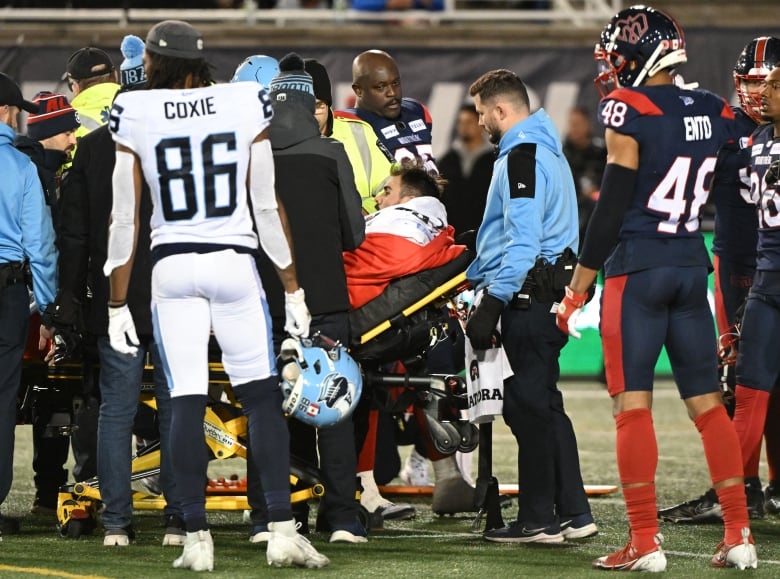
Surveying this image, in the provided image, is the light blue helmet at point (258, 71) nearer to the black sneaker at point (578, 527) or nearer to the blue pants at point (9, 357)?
the blue pants at point (9, 357)

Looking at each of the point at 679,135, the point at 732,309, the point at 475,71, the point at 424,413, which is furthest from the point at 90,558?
the point at 475,71

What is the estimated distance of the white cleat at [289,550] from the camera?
17.7 ft

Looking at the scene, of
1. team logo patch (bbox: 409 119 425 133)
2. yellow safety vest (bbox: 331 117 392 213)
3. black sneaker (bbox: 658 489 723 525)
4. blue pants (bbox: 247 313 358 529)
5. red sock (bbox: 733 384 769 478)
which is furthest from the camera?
team logo patch (bbox: 409 119 425 133)

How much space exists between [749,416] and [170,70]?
2966 mm

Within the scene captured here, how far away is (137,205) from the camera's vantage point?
212 inches


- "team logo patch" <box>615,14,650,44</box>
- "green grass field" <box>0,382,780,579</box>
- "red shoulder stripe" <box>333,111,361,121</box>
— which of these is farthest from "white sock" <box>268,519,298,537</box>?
"red shoulder stripe" <box>333,111,361,121</box>

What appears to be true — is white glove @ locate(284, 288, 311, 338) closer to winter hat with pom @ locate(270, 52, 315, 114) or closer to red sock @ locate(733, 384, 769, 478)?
winter hat with pom @ locate(270, 52, 315, 114)

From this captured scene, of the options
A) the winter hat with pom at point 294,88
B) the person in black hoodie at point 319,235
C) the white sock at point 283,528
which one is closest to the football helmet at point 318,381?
the person in black hoodie at point 319,235

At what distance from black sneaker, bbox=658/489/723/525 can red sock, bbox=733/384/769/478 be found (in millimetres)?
282

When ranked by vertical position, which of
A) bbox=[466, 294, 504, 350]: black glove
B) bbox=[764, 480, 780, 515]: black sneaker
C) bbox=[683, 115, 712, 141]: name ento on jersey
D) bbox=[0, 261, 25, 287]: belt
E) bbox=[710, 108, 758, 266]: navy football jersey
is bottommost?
bbox=[764, 480, 780, 515]: black sneaker

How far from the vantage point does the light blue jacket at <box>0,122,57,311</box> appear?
620cm

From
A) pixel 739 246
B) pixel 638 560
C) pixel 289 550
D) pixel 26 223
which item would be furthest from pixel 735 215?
pixel 26 223

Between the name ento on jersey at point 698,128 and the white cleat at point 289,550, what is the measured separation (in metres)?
1.97

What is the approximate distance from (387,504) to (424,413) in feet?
1.98
